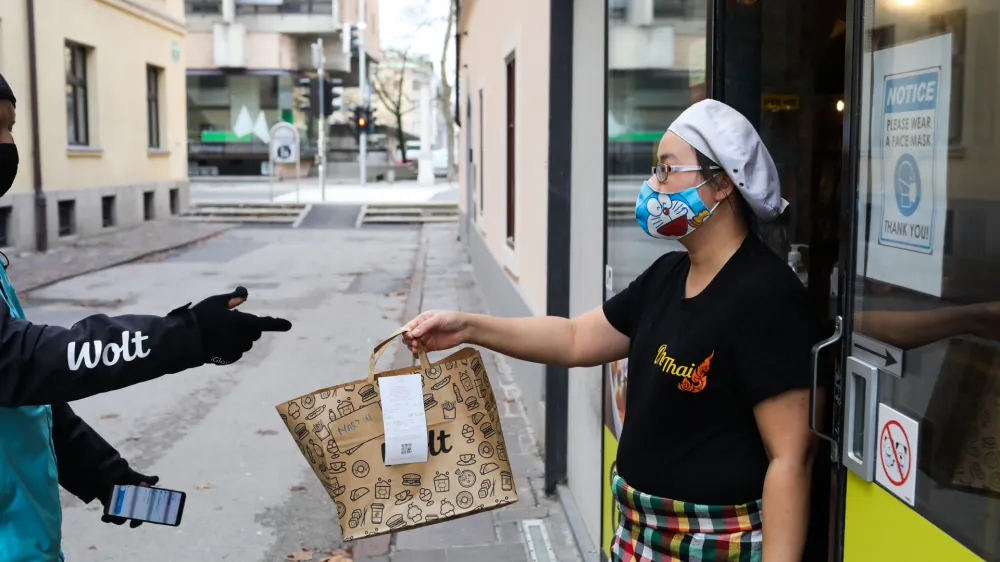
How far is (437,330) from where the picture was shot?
2439 millimetres

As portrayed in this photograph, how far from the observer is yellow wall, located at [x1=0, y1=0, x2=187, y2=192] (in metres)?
16.1

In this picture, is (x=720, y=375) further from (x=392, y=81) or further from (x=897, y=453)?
(x=392, y=81)

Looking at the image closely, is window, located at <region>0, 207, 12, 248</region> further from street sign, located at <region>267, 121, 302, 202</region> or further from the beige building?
the beige building

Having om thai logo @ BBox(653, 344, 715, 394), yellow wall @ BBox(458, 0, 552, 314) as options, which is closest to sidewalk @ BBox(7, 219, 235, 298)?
yellow wall @ BBox(458, 0, 552, 314)

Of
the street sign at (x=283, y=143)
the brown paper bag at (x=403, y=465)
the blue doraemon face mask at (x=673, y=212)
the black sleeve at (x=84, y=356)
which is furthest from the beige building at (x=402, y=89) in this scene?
the black sleeve at (x=84, y=356)

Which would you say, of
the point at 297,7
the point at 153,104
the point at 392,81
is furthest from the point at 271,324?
the point at 392,81

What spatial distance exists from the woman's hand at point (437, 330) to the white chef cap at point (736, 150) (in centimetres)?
76

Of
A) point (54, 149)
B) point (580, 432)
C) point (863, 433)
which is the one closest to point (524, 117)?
point (580, 432)

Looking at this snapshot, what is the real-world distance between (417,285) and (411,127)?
6336cm

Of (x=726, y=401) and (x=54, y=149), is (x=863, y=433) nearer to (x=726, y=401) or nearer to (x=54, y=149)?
(x=726, y=401)

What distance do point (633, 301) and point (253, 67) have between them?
40.8 meters

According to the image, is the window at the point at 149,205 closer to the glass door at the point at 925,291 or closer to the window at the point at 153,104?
the window at the point at 153,104

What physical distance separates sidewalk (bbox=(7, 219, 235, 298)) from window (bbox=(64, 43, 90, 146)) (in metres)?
2.03

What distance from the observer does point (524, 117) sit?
638cm
